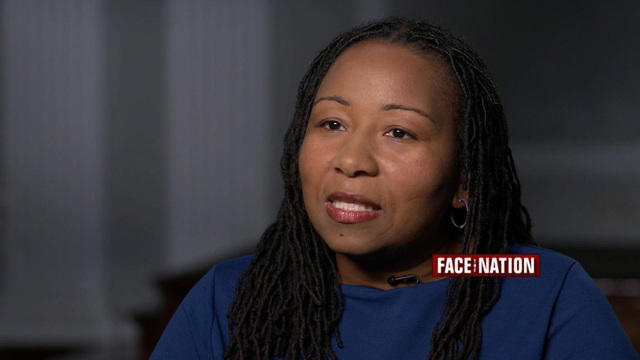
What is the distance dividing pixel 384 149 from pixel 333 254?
0.72ft

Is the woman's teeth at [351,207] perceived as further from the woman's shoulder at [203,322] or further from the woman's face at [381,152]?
the woman's shoulder at [203,322]

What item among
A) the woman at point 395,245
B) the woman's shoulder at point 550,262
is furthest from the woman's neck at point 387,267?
the woman's shoulder at point 550,262

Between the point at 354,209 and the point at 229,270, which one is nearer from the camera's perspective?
the point at 354,209

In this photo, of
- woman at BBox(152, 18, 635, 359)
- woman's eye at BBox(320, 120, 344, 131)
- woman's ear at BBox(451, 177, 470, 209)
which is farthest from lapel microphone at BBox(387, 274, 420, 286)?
woman's eye at BBox(320, 120, 344, 131)

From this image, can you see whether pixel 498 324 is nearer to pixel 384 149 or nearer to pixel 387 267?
pixel 387 267

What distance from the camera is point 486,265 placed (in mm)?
1151

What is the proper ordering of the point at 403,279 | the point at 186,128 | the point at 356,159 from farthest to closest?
the point at 186,128 < the point at 403,279 < the point at 356,159

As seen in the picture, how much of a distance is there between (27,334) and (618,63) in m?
4.19

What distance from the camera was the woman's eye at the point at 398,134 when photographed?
1069mm

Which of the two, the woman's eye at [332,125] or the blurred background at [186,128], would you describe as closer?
the woman's eye at [332,125]

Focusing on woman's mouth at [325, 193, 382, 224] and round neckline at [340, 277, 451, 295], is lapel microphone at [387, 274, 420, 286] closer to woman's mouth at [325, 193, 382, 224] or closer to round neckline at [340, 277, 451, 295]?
round neckline at [340, 277, 451, 295]

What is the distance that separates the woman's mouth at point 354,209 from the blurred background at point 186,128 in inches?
160

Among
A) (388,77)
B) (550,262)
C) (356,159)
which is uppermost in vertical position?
(388,77)


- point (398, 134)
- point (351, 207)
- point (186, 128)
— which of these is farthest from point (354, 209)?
point (186, 128)
